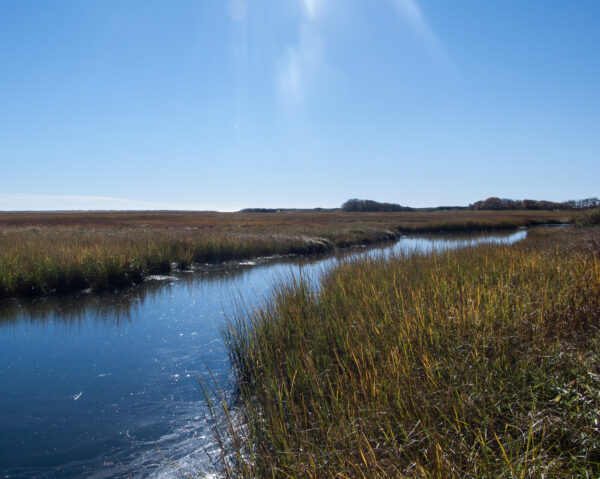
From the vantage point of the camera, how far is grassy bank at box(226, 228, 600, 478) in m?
2.48

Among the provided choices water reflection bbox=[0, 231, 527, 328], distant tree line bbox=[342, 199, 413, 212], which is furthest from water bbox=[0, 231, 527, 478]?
distant tree line bbox=[342, 199, 413, 212]

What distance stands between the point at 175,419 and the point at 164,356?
2.37 metres

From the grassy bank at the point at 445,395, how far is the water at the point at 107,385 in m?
0.97

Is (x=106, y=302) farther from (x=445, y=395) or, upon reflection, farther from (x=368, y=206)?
(x=368, y=206)

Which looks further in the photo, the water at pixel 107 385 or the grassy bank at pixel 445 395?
the water at pixel 107 385

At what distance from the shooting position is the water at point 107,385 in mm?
4133

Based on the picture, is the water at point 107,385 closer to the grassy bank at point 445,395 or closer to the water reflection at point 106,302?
the water reflection at point 106,302

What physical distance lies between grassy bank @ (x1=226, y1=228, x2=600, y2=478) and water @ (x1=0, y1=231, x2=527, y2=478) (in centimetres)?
97

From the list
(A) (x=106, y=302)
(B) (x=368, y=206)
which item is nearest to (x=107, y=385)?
(A) (x=106, y=302)

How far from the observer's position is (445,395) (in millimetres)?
3160

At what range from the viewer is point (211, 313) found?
395 inches

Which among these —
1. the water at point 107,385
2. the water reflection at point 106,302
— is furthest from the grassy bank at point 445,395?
the water reflection at point 106,302

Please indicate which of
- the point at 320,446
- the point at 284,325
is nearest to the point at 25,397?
the point at 284,325

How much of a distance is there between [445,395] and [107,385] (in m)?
4.81
